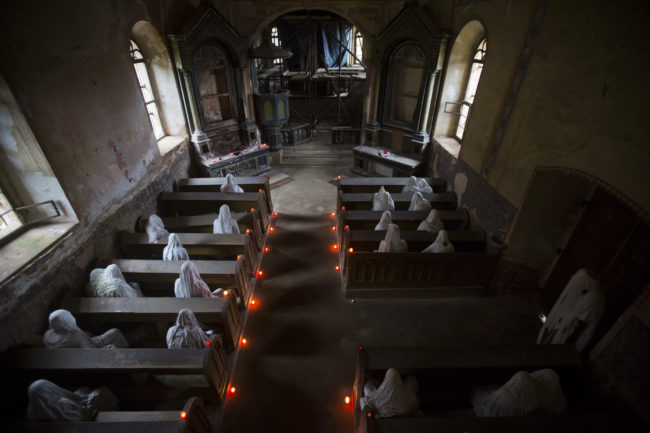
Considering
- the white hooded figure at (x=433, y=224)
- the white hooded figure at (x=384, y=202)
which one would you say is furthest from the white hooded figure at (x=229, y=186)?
the white hooded figure at (x=433, y=224)

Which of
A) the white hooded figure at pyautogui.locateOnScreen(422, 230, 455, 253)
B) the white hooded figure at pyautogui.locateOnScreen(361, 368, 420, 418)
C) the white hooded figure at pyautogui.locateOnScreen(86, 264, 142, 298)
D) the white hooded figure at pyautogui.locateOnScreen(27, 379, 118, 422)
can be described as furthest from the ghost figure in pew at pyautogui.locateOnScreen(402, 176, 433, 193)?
the white hooded figure at pyautogui.locateOnScreen(27, 379, 118, 422)

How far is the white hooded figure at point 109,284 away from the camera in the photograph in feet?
13.4

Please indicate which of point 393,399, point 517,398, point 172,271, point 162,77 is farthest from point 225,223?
point 517,398

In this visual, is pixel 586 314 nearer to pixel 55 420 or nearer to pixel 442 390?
pixel 442 390

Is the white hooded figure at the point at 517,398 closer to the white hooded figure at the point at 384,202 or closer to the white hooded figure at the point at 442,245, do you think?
the white hooded figure at the point at 442,245

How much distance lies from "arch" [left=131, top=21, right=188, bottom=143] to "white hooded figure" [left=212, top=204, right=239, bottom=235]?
11.2 ft

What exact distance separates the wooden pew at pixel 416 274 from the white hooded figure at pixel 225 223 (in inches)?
84.8

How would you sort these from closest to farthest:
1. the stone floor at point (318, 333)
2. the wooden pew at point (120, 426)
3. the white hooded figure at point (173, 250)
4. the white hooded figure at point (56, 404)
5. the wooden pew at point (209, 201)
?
the wooden pew at point (120, 426) → the white hooded figure at point (56, 404) → the stone floor at point (318, 333) → the white hooded figure at point (173, 250) → the wooden pew at point (209, 201)

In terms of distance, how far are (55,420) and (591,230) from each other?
6511 millimetres

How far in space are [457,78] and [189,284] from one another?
7.30 m

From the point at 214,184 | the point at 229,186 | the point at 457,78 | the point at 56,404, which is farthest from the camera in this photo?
the point at 457,78

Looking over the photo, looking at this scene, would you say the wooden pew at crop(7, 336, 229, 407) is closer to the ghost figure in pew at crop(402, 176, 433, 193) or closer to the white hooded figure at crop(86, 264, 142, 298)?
the white hooded figure at crop(86, 264, 142, 298)

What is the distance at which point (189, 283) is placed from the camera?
4.08 metres

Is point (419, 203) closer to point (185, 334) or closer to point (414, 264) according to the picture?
point (414, 264)
